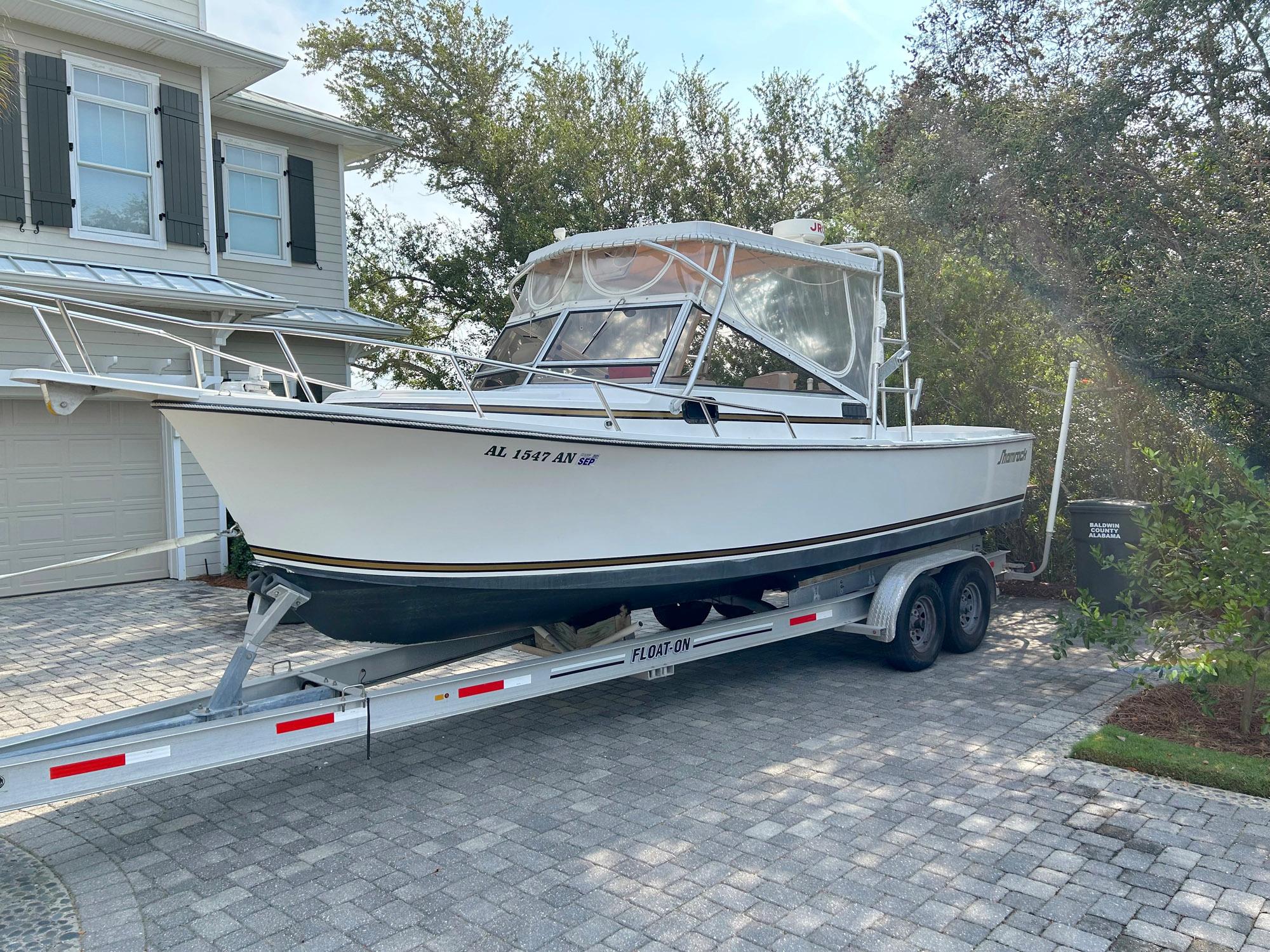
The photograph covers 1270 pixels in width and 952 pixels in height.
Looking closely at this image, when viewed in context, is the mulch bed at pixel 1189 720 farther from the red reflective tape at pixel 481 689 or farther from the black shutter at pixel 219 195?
the black shutter at pixel 219 195

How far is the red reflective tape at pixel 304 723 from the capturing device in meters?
3.95

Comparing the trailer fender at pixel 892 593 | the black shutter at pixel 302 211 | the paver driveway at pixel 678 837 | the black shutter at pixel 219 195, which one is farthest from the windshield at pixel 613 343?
the black shutter at pixel 302 211

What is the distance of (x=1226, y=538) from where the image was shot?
5.59 meters

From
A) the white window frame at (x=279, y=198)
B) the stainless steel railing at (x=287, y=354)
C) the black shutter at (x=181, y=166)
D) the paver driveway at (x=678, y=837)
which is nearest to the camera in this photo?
the paver driveway at (x=678, y=837)

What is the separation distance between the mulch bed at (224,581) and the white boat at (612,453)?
5.80 metres

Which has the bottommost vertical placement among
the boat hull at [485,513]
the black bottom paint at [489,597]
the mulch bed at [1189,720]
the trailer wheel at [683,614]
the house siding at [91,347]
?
the mulch bed at [1189,720]

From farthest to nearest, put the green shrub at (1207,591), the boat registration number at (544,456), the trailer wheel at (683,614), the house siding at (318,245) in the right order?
the house siding at (318,245)
the trailer wheel at (683,614)
the green shrub at (1207,591)
the boat registration number at (544,456)

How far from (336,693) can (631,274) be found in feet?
10.3

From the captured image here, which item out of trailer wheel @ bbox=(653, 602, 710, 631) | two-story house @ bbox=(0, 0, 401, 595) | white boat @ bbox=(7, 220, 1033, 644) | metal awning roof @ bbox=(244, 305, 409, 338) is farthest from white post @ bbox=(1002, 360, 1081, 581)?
two-story house @ bbox=(0, 0, 401, 595)

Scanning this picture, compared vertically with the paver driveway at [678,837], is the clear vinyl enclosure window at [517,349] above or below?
above

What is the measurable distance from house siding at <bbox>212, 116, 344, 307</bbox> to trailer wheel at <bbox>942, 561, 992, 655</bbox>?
963 cm

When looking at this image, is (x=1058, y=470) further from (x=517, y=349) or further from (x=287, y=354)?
(x=287, y=354)

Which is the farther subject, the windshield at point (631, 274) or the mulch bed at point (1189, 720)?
the windshield at point (631, 274)

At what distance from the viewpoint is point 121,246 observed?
10.6m
